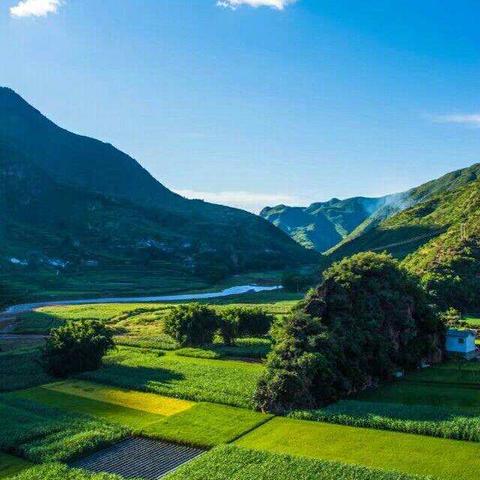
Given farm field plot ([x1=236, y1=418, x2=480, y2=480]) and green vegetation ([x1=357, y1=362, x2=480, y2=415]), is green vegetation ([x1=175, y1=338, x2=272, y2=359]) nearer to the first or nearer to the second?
green vegetation ([x1=357, y1=362, x2=480, y2=415])

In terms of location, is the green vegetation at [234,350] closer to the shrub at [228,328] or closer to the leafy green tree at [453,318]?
the shrub at [228,328]

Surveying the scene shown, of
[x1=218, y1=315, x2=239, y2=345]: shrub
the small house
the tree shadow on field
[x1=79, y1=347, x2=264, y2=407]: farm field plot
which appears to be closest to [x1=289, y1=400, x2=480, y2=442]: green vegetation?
[x1=79, y1=347, x2=264, y2=407]: farm field plot

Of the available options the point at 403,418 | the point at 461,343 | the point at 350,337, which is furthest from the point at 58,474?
the point at 461,343

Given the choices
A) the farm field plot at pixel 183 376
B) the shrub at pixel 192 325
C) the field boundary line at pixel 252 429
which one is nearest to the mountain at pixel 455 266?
the shrub at pixel 192 325

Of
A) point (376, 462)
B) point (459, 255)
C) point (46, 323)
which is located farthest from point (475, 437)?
point (46, 323)

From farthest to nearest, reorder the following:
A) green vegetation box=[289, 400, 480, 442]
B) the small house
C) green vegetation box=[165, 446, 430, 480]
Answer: the small house
green vegetation box=[289, 400, 480, 442]
green vegetation box=[165, 446, 430, 480]

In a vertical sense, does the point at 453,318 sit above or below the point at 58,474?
above

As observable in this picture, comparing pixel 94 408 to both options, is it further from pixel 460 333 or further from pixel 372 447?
pixel 460 333
